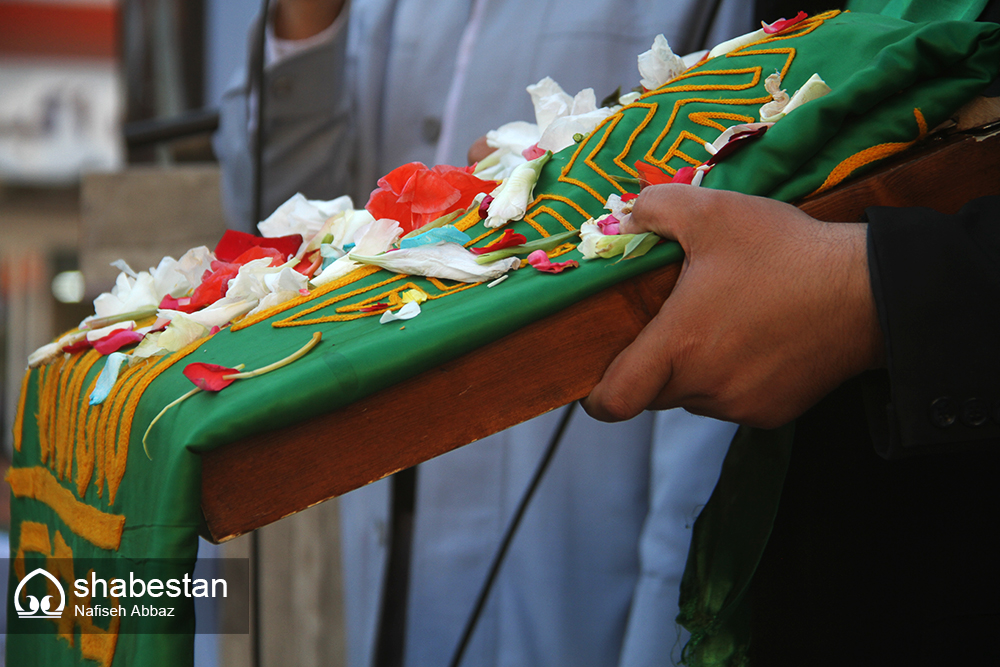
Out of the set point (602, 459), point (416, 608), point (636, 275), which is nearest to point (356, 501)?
point (416, 608)

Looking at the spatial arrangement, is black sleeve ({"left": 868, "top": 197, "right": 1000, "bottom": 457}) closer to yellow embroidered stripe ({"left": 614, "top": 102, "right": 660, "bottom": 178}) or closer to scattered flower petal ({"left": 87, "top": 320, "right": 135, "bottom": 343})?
yellow embroidered stripe ({"left": 614, "top": 102, "right": 660, "bottom": 178})

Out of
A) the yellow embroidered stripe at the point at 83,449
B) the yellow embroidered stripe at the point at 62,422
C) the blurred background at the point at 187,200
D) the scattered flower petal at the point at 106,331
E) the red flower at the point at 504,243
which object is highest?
the red flower at the point at 504,243

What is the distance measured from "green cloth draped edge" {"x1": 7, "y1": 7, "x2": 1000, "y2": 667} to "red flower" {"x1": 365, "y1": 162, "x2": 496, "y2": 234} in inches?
2.4

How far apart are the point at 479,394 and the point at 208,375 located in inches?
5.4

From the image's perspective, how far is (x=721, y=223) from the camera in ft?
1.38

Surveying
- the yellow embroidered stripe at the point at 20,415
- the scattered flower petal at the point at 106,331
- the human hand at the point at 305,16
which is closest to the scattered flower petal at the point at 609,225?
the scattered flower petal at the point at 106,331

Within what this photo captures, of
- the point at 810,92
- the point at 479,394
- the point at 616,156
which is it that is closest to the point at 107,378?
the point at 479,394

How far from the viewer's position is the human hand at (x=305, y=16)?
109 centimetres

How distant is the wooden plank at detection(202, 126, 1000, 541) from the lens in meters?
0.38

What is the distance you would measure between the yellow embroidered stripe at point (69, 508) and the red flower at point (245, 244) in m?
0.19

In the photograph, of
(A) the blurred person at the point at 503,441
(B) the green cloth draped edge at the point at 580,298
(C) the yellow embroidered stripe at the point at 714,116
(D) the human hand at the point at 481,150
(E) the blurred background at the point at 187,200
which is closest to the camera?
(B) the green cloth draped edge at the point at 580,298

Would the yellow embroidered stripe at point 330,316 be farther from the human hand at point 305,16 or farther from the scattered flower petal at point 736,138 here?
the human hand at point 305,16

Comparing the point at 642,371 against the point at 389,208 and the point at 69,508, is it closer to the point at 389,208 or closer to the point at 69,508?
the point at 389,208

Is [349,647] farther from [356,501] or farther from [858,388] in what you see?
[858,388]
